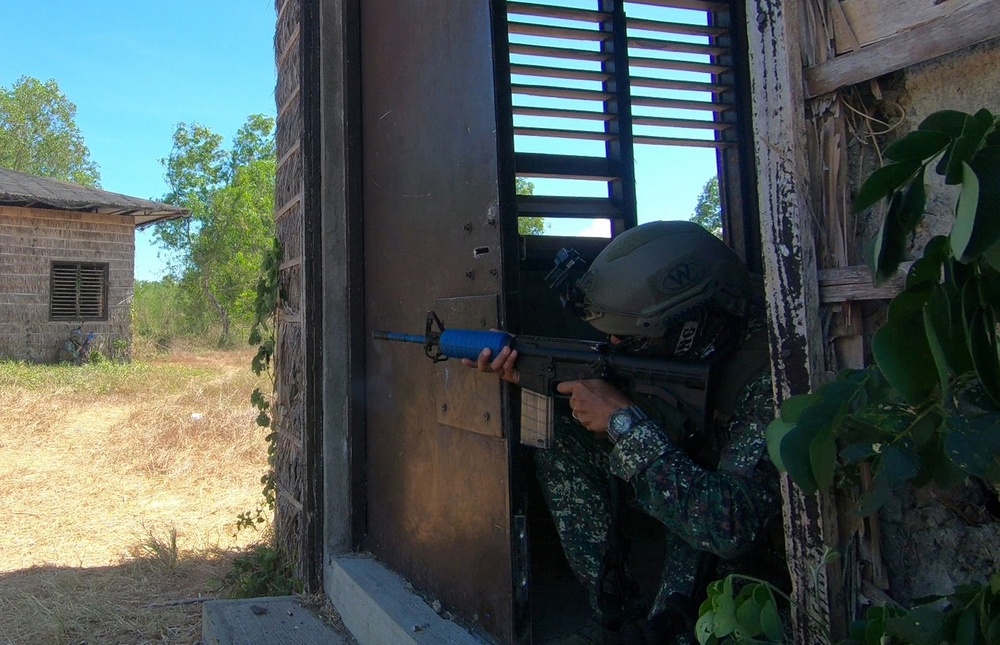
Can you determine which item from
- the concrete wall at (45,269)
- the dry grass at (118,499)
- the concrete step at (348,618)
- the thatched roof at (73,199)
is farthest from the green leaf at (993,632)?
the concrete wall at (45,269)

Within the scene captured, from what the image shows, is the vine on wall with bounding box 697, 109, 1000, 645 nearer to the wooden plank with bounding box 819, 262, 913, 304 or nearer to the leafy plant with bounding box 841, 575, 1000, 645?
the leafy plant with bounding box 841, 575, 1000, 645

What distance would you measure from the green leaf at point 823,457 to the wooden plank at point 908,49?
615 millimetres

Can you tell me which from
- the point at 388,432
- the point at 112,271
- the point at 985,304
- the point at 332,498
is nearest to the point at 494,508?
the point at 388,432

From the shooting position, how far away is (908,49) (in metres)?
1.19

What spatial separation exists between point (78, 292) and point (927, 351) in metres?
17.5

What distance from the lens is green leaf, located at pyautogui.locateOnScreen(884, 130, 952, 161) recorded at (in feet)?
2.84

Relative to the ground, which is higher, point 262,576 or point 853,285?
point 853,285

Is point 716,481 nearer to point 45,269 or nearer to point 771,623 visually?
point 771,623

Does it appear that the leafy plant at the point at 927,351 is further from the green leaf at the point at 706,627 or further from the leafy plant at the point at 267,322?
the leafy plant at the point at 267,322

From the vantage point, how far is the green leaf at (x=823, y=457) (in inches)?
39.5

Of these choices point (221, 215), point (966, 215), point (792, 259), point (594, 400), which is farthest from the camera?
point (221, 215)

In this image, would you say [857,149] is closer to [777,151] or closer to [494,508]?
[777,151]

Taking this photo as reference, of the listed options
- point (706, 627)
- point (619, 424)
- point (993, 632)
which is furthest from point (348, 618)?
point (993, 632)

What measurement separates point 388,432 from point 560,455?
99 centimetres
